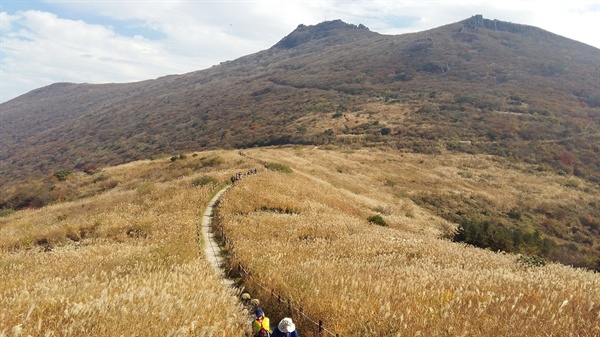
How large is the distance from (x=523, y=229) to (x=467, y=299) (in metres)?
36.5

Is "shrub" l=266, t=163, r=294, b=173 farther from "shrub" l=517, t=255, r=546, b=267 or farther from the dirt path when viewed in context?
"shrub" l=517, t=255, r=546, b=267

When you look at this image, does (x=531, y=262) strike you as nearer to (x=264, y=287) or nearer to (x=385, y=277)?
(x=385, y=277)

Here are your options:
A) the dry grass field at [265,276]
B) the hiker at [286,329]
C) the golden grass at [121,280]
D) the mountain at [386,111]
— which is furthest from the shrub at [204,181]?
the mountain at [386,111]

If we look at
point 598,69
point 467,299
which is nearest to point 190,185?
point 467,299

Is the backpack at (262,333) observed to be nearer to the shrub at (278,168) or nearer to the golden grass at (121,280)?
the golden grass at (121,280)

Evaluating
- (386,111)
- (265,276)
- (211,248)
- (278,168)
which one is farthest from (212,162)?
(386,111)

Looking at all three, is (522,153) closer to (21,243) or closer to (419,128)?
(419,128)

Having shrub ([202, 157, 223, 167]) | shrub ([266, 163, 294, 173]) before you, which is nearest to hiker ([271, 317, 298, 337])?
shrub ([266, 163, 294, 173])

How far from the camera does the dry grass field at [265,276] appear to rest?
6051 mm

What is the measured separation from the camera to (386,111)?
90.7m

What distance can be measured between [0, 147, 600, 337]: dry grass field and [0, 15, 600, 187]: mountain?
48378 millimetres

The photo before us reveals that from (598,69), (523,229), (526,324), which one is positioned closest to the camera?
(526,324)

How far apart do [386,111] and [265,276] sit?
277 ft

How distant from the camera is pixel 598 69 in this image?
128m
